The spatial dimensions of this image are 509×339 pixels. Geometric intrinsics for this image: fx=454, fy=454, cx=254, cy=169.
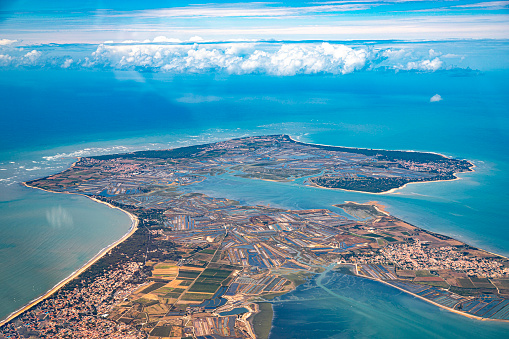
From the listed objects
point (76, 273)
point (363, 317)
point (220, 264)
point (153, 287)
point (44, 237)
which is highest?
point (44, 237)

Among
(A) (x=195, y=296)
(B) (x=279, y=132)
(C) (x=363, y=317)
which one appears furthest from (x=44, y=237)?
(B) (x=279, y=132)

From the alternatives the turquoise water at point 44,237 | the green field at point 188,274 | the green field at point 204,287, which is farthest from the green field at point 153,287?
the turquoise water at point 44,237

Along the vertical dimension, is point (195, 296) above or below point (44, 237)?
below

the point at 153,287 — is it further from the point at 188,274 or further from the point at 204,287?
the point at 204,287

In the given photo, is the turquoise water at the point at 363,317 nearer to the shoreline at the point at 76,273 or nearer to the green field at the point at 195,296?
the green field at the point at 195,296

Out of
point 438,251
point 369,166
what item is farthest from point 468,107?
point 438,251

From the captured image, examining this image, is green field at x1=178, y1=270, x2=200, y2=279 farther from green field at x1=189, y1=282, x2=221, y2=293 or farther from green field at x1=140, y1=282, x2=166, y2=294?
green field at x1=140, y1=282, x2=166, y2=294

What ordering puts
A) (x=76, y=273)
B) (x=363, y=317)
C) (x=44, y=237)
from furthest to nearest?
(x=44, y=237) < (x=76, y=273) < (x=363, y=317)
